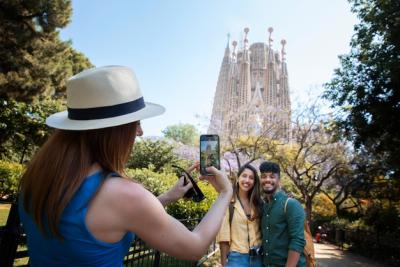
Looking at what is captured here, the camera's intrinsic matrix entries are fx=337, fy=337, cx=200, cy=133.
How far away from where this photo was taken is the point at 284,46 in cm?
9175

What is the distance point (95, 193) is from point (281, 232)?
8.16 ft

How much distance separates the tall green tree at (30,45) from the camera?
11.8m

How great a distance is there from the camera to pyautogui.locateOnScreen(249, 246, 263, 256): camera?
3437mm

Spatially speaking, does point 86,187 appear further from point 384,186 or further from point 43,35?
point 384,186

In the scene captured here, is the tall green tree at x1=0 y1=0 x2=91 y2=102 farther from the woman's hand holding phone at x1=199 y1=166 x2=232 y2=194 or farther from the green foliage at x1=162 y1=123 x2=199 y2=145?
the green foliage at x1=162 y1=123 x2=199 y2=145

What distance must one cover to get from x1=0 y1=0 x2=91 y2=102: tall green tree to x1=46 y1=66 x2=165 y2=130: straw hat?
39.4 ft

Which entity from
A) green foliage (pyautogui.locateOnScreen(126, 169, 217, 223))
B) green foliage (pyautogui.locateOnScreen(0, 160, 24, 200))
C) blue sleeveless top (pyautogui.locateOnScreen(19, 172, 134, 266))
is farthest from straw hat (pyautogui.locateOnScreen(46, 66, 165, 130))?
green foliage (pyautogui.locateOnScreen(0, 160, 24, 200))

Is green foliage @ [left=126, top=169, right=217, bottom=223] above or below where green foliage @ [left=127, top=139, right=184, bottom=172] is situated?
below

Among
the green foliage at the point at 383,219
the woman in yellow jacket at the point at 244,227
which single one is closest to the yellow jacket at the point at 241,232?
the woman in yellow jacket at the point at 244,227

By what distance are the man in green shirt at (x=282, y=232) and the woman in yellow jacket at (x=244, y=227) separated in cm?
17

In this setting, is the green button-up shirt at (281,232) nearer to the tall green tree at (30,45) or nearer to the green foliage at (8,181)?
the green foliage at (8,181)

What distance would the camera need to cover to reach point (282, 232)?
3.27 m

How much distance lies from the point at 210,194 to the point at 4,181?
7.67 m

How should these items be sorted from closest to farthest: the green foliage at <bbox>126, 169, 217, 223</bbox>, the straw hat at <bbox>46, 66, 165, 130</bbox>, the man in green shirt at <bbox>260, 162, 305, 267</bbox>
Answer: the straw hat at <bbox>46, 66, 165, 130</bbox> < the man in green shirt at <bbox>260, 162, 305, 267</bbox> < the green foliage at <bbox>126, 169, 217, 223</bbox>
